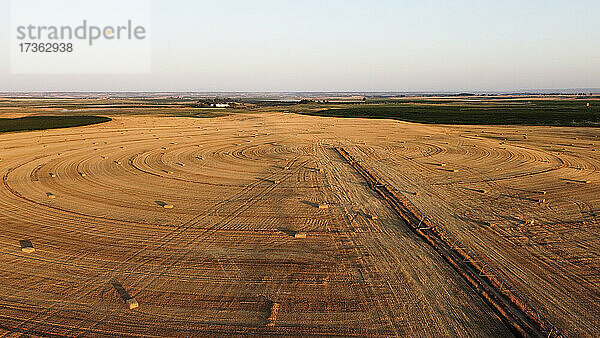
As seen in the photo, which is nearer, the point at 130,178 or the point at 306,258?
the point at 306,258

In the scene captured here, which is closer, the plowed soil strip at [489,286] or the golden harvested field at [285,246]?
the plowed soil strip at [489,286]

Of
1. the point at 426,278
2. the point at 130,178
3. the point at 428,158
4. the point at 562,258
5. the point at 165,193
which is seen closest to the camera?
the point at 426,278

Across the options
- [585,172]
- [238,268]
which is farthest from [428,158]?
[238,268]

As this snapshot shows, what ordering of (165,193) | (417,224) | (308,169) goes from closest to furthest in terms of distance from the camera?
1. (417,224)
2. (165,193)
3. (308,169)

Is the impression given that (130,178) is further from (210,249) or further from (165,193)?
(210,249)

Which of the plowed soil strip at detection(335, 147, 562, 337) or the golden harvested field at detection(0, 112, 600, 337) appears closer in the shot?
the plowed soil strip at detection(335, 147, 562, 337)

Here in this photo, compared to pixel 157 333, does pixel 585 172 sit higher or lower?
higher

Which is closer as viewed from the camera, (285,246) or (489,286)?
(489,286)
